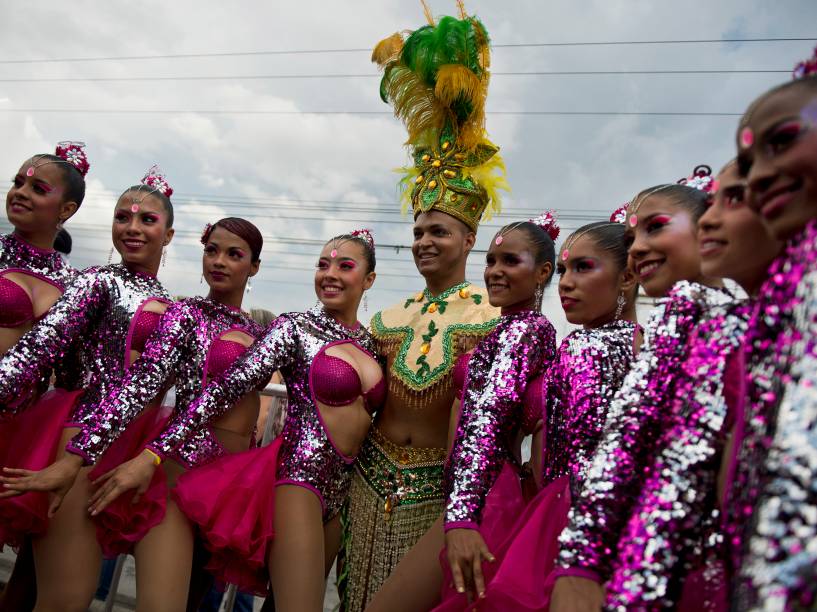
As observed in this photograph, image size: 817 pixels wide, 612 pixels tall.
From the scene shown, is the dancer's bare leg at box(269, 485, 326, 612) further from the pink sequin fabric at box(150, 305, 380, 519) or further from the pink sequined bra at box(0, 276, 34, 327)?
the pink sequined bra at box(0, 276, 34, 327)

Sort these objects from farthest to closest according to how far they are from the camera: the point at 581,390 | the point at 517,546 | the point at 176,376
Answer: the point at 176,376, the point at 581,390, the point at 517,546

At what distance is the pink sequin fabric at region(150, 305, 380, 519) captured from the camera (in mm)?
2793

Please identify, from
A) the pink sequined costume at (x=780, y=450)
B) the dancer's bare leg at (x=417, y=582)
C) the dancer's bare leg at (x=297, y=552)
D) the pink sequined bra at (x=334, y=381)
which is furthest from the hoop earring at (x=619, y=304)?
the dancer's bare leg at (x=297, y=552)

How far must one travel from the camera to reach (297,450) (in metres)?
2.86

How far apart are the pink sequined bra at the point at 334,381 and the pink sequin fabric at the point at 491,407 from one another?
647 mm

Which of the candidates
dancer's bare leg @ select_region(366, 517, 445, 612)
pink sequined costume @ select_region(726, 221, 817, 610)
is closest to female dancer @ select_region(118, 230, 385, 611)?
dancer's bare leg @ select_region(366, 517, 445, 612)

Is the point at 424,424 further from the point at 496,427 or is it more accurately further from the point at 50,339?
the point at 50,339

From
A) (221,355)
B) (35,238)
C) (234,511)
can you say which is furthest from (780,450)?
(35,238)

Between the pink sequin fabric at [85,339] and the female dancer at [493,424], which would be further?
the pink sequin fabric at [85,339]

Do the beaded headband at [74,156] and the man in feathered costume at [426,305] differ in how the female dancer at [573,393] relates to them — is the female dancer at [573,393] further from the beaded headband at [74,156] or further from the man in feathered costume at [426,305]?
the beaded headband at [74,156]

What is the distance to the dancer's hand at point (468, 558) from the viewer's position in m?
1.94

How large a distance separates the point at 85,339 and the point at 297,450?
1181mm

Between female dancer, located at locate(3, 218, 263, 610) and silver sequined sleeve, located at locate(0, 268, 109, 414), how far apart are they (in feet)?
1.18

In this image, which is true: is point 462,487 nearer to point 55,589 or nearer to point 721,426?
point 721,426
